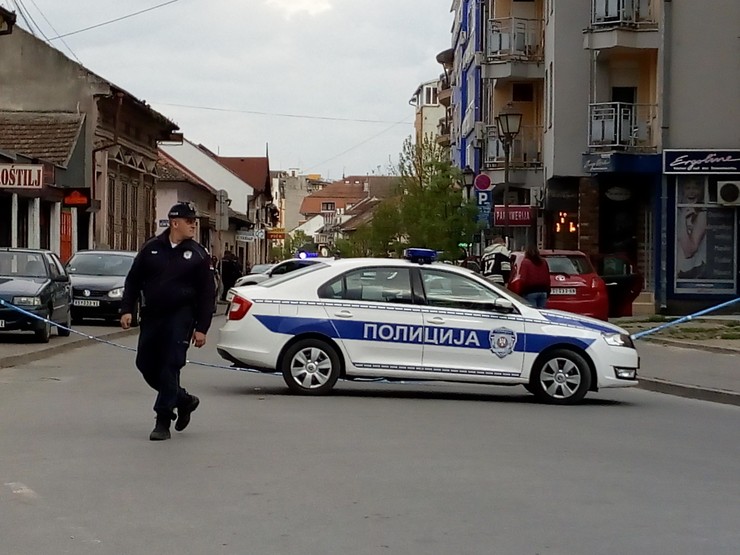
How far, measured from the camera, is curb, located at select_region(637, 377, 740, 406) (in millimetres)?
15422

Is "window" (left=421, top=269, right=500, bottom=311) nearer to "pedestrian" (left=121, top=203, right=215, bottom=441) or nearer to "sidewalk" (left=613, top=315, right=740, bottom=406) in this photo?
"sidewalk" (left=613, top=315, right=740, bottom=406)

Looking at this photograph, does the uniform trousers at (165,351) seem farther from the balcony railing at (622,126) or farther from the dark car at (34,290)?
the balcony railing at (622,126)

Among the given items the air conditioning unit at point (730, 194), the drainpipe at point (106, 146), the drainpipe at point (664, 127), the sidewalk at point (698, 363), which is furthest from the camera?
the drainpipe at point (106, 146)

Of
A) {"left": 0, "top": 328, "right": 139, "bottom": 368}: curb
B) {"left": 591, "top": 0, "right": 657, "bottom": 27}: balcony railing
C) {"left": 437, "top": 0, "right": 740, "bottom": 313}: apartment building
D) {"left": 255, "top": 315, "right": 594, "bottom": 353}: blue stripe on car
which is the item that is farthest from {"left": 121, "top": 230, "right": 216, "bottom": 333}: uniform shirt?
{"left": 591, "top": 0, "right": 657, "bottom": 27}: balcony railing

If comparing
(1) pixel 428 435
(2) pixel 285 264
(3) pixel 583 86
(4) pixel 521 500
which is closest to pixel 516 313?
(1) pixel 428 435

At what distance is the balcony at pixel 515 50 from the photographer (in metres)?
43.8

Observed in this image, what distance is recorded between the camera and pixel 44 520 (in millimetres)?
7285

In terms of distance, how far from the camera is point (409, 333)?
14.4m

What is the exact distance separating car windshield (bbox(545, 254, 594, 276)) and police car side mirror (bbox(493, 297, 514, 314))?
1166cm

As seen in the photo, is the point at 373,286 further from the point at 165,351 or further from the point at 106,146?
the point at 106,146

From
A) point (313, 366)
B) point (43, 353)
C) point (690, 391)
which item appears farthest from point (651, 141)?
point (313, 366)

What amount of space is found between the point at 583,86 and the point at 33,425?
28512 mm

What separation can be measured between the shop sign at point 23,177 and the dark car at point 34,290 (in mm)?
5526

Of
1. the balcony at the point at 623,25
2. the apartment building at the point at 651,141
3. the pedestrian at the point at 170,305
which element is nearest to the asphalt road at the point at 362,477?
the pedestrian at the point at 170,305
